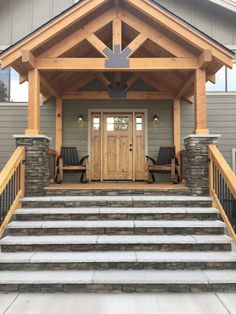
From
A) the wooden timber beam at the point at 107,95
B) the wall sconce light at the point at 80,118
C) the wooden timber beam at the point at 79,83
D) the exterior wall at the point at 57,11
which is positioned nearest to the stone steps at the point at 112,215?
the wall sconce light at the point at 80,118

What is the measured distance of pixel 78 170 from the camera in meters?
6.21

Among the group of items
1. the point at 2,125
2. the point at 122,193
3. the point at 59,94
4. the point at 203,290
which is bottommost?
the point at 203,290

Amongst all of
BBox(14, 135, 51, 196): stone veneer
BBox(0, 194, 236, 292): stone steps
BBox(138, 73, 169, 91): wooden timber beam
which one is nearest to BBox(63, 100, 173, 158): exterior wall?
BBox(138, 73, 169, 91): wooden timber beam

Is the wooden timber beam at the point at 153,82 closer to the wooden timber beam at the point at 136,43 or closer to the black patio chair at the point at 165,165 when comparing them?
the black patio chair at the point at 165,165

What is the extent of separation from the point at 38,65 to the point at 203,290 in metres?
4.36

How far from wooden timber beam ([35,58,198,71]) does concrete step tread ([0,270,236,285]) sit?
11.2ft

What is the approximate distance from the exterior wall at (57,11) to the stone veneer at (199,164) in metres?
3.79

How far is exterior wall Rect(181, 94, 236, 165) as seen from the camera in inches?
275

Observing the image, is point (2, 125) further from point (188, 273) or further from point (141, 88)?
point (188, 273)

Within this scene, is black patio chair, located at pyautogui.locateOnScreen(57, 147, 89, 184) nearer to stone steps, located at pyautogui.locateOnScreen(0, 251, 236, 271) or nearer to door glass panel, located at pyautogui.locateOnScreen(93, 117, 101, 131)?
door glass panel, located at pyautogui.locateOnScreen(93, 117, 101, 131)

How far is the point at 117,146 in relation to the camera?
713 cm

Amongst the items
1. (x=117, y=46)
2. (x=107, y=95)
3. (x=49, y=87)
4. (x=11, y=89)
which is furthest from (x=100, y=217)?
(x=11, y=89)

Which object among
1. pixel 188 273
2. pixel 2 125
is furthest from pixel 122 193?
pixel 2 125

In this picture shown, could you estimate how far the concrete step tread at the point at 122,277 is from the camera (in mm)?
2941
